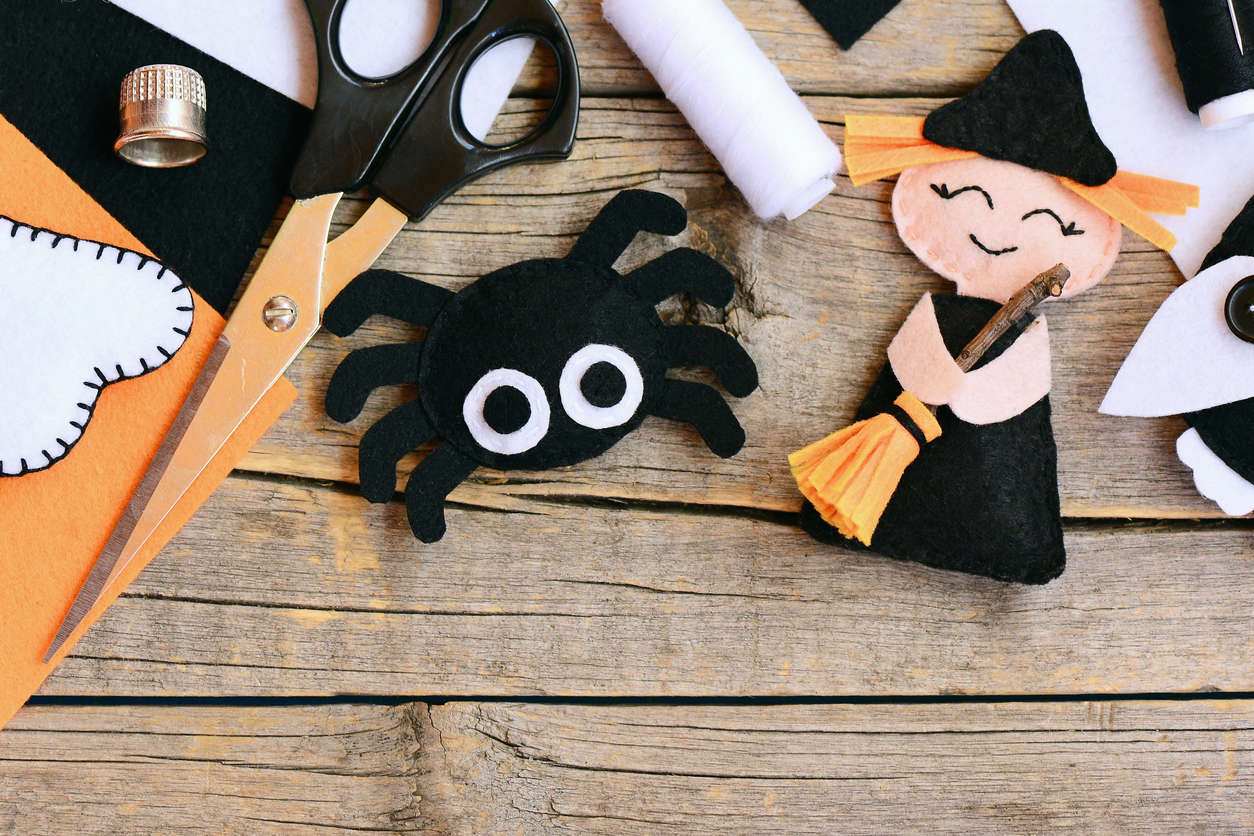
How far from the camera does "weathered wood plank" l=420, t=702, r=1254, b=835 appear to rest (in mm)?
666

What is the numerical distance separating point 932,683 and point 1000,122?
0.43 metres

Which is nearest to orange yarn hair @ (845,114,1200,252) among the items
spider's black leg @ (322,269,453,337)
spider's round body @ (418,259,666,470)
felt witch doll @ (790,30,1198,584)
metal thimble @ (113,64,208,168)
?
felt witch doll @ (790,30,1198,584)

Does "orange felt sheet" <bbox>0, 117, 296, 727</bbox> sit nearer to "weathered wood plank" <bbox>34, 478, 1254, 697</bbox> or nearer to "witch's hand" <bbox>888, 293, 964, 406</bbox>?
"weathered wood plank" <bbox>34, 478, 1254, 697</bbox>

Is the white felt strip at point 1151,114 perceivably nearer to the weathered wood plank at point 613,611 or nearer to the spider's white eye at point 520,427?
the weathered wood plank at point 613,611

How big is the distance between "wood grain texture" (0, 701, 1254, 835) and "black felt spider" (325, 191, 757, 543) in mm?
184

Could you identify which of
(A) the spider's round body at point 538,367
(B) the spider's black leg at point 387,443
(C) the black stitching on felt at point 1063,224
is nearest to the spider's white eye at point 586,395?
(A) the spider's round body at point 538,367

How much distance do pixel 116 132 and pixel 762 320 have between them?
1.62ft

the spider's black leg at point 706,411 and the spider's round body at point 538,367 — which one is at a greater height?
the spider's round body at point 538,367

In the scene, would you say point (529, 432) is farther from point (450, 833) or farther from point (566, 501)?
point (450, 833)

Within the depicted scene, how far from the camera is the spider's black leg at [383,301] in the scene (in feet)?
2.05

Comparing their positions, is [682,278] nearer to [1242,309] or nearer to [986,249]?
[986,249]

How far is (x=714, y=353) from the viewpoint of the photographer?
64 cm

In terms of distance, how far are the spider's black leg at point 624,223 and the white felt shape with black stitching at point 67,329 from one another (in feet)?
0.94

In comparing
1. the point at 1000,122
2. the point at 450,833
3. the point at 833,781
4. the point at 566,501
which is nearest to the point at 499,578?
the point at 566,501
